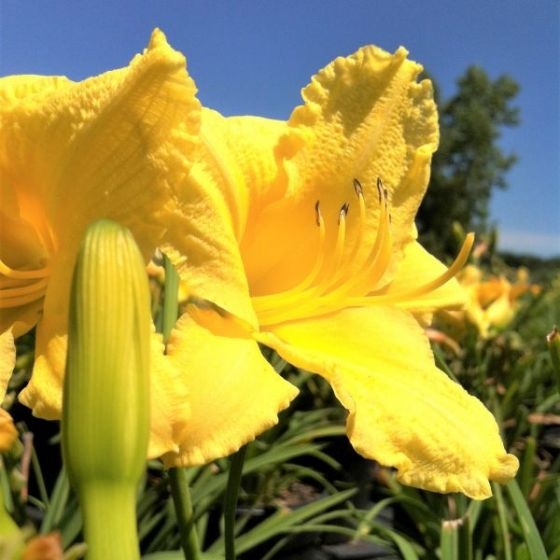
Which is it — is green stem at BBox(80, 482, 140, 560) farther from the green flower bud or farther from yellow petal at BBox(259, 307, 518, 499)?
yellow petal at BBox(259, 307, 518, 499)

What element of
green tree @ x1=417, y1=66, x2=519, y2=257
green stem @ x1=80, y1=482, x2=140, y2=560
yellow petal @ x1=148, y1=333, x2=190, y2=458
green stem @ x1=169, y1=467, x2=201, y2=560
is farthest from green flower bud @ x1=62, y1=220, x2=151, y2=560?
green tree @ x1=417, y1=66, x2=519, y2=257

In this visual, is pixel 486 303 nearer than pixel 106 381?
No

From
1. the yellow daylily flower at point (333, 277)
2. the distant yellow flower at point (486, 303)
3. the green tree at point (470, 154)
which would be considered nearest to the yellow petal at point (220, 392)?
the yellow daylily flower at point (333, 277)

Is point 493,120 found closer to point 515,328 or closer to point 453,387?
point 515,328

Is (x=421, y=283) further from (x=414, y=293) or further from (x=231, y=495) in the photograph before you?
(x=231, y=495)

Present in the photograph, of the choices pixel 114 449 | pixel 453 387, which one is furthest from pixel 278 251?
pixel 114 449

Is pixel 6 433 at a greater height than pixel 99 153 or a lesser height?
lesser

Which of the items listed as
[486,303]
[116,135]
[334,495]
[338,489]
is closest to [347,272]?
[116,135]
